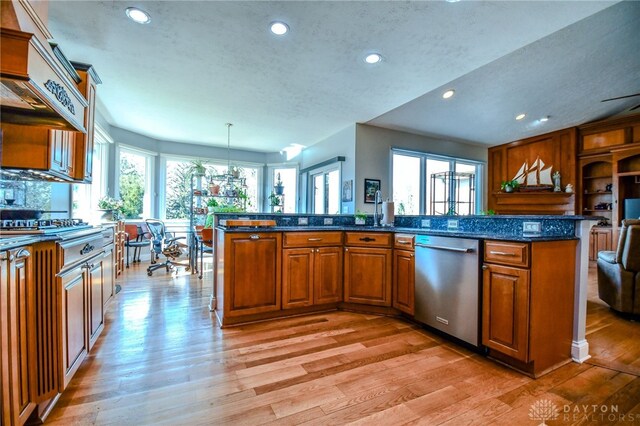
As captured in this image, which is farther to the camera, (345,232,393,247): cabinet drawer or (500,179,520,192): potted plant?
(500,179,520,192): potted plant

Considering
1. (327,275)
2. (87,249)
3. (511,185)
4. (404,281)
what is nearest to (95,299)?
(87,249)

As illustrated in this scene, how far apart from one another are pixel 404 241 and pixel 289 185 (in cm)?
485

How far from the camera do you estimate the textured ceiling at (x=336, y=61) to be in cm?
219

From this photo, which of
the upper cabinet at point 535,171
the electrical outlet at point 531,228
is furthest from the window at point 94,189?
the upper cabinet at point 535,171

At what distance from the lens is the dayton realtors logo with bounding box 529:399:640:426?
4.61 feet

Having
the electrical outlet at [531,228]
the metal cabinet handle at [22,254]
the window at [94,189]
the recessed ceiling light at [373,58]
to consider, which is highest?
the recessed ceiling light at [373,58]

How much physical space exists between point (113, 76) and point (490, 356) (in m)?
4.70

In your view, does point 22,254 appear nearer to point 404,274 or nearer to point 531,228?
point 404,274

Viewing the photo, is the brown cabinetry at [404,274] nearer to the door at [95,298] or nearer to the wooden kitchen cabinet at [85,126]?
the door at [95,298]

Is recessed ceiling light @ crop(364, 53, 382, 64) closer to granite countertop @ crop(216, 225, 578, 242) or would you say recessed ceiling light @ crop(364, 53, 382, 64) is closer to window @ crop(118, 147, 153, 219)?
granite countertop @ crop(216, 225, 578, 242)

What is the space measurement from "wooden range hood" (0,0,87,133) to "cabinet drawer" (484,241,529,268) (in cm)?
275

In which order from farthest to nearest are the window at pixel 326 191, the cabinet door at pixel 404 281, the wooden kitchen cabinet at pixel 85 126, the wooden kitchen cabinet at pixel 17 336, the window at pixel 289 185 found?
1. the window at pixel 289 185
2. the window at pixel 326 191
3. the cabinet door at pixel 404 281
4. the wooden kitchen cabinet at pixel 85 126
5. the wooden kitchen cabinet at pixel 17 336

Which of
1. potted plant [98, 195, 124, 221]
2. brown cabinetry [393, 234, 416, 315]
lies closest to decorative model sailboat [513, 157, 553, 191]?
brown cabinetry [393, 234, 416, 315]

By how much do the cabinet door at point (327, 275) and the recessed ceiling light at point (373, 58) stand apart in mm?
1971
